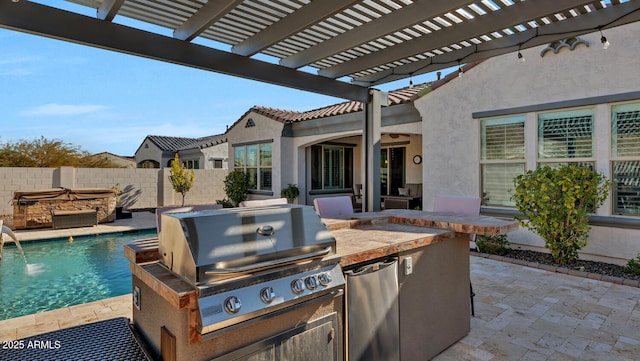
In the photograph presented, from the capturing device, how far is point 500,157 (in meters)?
7.11

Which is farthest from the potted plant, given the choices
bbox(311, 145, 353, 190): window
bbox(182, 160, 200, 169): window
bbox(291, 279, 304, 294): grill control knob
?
bbox(182, 160, 200, 169): window

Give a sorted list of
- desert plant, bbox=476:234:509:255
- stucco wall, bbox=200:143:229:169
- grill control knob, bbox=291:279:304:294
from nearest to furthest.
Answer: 1. grill control knob, bbox=291:279:304:294
2. desert plant, bbox=476:234:509:255
3. stucco wall, bbox=200:143:229:169

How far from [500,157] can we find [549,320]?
399cm

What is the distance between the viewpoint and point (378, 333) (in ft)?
8.28

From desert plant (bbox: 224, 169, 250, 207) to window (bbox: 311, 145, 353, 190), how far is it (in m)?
2.77

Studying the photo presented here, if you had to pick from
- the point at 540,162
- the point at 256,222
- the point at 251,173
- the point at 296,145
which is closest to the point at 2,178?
the point at 251,173

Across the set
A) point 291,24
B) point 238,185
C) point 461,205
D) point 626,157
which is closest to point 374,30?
point 291,24

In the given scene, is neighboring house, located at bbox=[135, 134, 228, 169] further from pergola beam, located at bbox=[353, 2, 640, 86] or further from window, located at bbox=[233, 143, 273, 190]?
pergola beam, located at bbox=[353, 2, 640, 86]

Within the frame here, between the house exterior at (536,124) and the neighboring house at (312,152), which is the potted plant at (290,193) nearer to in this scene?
the neighboring house at (312,152)

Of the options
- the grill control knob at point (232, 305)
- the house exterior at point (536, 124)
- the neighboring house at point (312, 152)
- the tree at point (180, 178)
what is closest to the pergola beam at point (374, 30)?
the house exterior at point (536, 124)

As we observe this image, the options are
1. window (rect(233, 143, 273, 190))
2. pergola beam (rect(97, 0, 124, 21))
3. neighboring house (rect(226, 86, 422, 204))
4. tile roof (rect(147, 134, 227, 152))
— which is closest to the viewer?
pergola beam (rect(97, 0, 124, 21))

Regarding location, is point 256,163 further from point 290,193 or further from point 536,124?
point 536,124

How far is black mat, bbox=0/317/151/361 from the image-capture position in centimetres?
196

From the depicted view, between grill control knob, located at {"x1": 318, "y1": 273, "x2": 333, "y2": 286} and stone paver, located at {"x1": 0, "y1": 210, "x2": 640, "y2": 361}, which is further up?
grill control knob, located at {"x1": 318, "y1": 273, "x2": 333, "y2": 286}
